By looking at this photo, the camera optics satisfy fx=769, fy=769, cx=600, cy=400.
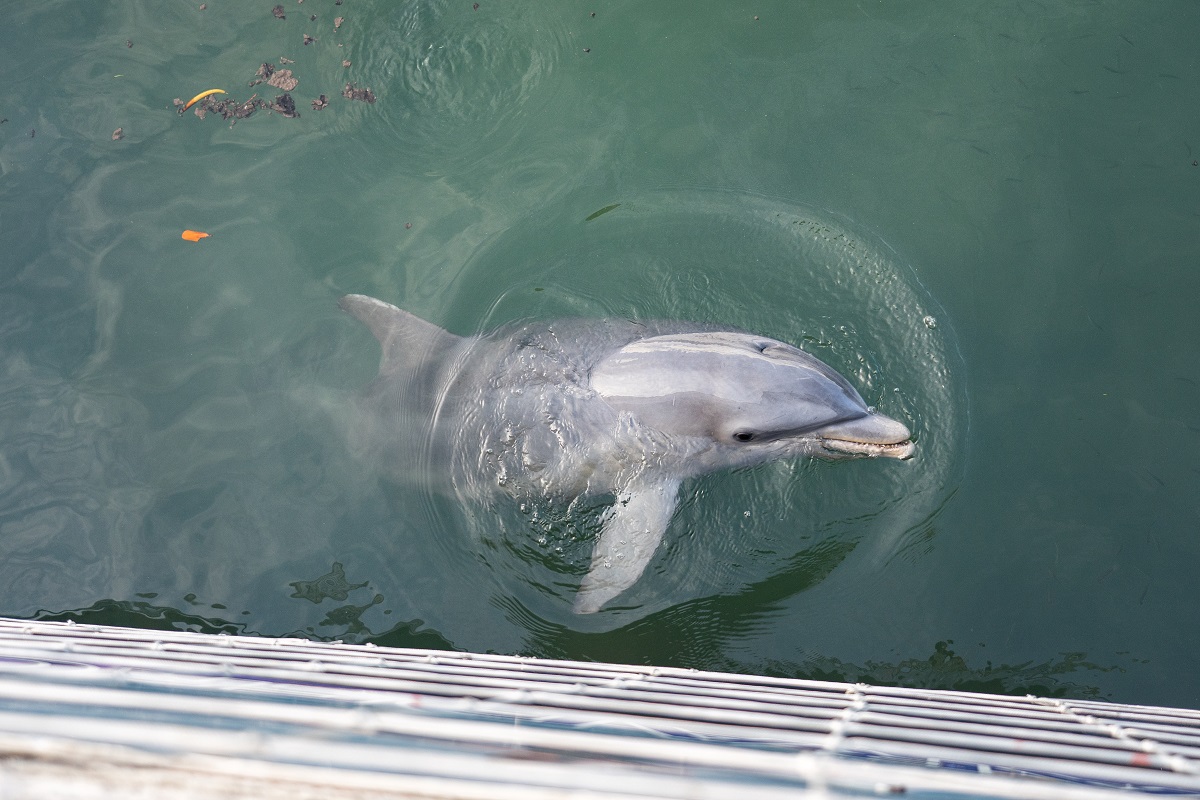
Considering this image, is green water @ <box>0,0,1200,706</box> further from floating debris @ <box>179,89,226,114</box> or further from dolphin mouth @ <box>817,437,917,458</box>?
dolphin mouth @ <box>817,437,917,458</box>

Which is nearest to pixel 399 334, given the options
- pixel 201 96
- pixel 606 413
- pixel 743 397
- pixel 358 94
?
pixel 606 413

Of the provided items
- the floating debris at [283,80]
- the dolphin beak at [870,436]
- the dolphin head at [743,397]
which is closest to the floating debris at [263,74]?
the floating debris at [283,80]

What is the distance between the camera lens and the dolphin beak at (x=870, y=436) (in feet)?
17.3

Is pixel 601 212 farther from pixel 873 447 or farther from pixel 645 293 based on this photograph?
pixel 873 447

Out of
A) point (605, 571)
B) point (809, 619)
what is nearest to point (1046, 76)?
point (809, 619)

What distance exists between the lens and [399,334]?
675 cm

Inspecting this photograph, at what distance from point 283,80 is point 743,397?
594cm

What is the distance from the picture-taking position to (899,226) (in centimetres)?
704

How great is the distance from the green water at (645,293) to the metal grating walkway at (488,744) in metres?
2.57

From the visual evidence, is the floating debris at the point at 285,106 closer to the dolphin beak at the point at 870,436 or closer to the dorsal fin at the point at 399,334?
the dorsal fin at the point at 399,334

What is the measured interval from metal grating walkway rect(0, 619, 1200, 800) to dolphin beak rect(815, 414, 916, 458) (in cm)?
200

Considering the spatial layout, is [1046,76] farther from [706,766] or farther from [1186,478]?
[706,766]

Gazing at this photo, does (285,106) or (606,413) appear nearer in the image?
(606,413)

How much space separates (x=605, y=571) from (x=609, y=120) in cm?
441
